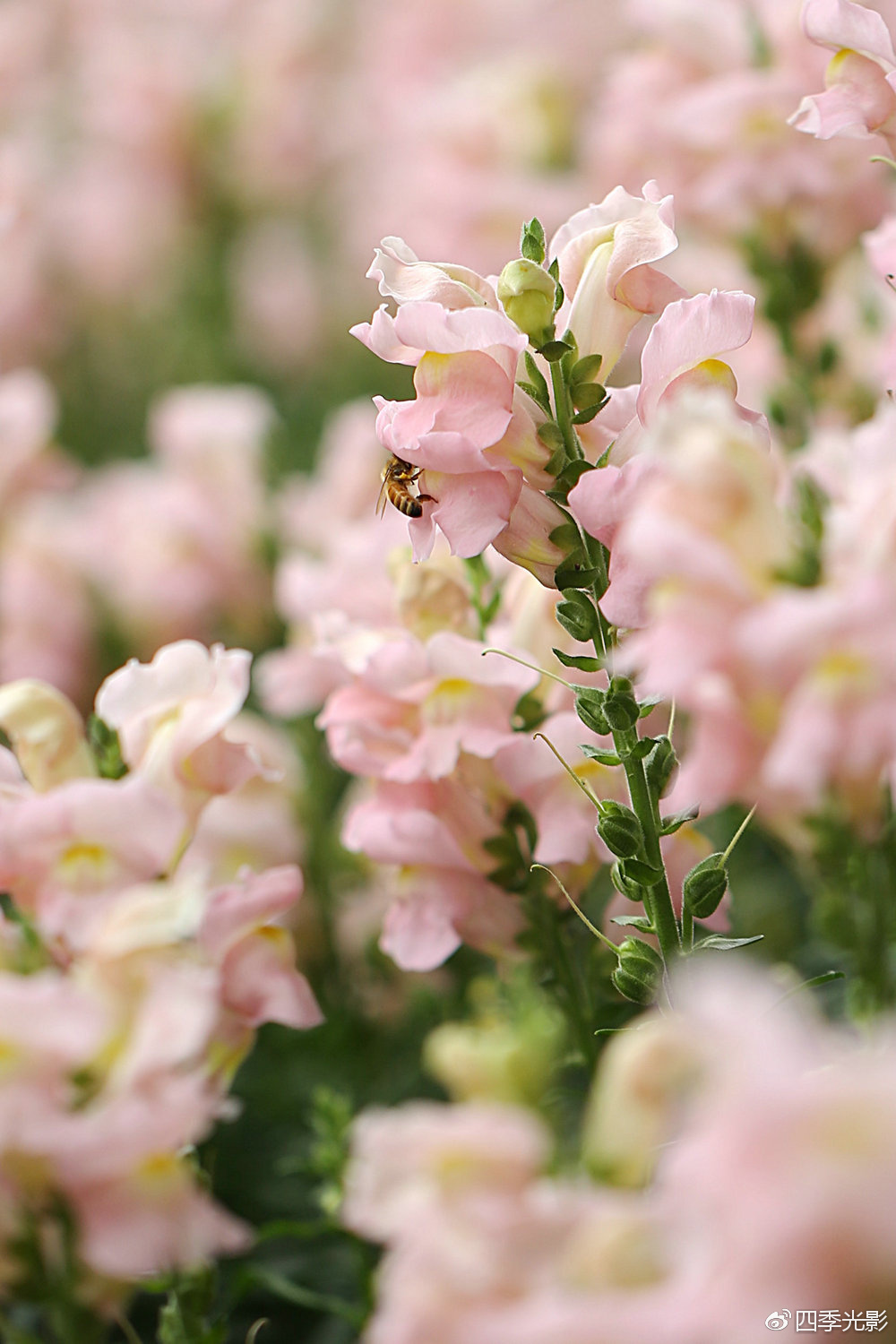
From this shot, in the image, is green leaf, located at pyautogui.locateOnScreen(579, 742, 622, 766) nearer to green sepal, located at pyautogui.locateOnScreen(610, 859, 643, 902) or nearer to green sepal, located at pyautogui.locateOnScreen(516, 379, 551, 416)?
green sepal, located at pyautogui.locateOnScreen(610, 859, 643, 902)

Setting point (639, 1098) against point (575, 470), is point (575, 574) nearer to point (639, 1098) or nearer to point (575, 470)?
point (575, 470)

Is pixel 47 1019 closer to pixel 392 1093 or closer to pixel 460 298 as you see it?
pixel 460 298

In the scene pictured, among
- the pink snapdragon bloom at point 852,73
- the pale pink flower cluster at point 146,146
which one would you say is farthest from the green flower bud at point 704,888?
the pale pink flower cluster at point 146,146

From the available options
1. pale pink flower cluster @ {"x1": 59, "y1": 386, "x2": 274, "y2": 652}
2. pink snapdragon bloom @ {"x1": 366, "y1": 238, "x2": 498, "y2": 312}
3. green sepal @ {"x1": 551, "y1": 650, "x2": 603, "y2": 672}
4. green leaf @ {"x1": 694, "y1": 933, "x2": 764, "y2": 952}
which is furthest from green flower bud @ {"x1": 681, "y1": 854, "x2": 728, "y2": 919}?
pale pink flower cluster @ {"x1": 59, "y1": 386, "x2": 274, "y2": 652}

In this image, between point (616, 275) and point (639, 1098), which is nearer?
point (639, 1098)

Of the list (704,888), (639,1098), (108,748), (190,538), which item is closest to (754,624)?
(639,1098)

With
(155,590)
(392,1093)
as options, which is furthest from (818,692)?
(155,590)

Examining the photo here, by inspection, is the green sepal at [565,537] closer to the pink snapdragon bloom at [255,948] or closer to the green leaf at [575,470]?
the green leaf at [575,470]
